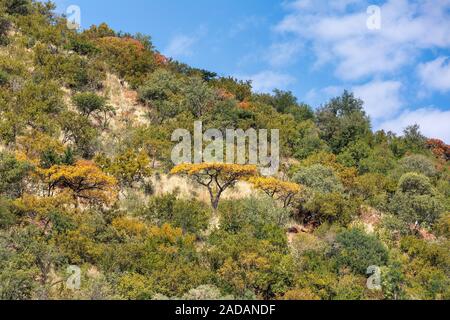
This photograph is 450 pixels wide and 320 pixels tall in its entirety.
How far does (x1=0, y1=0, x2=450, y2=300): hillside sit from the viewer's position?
2766cm

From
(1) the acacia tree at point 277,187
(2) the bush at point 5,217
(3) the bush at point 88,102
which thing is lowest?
(2) the bush at point 5,217

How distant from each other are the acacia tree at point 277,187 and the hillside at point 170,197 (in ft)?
0.50

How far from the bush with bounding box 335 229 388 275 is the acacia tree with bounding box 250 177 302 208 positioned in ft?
18.1

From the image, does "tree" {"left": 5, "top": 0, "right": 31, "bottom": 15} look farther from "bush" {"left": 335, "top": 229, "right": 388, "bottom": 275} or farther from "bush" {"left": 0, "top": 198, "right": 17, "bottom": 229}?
"bush" {"left": 335, "top": 229, "right": 388, "bottom": 275}

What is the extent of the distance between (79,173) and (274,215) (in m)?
11.7

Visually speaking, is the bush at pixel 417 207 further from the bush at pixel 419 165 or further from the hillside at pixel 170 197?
the bush at pixel 419 165

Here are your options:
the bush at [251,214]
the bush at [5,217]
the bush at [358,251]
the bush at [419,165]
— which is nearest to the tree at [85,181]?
the bush at [5,217]

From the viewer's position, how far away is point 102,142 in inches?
1734

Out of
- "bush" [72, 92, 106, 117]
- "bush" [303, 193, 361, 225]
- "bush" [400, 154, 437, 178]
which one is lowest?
"bush" [303, 193, 361, 225]

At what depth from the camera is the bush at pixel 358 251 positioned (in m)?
30.1

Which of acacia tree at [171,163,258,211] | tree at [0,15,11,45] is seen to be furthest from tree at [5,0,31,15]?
acacia tree at [171,163,258,211]

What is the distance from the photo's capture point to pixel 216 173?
122 ft

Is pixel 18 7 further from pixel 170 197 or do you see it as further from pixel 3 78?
pixel 170 197

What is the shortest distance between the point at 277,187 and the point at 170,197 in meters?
6.92
